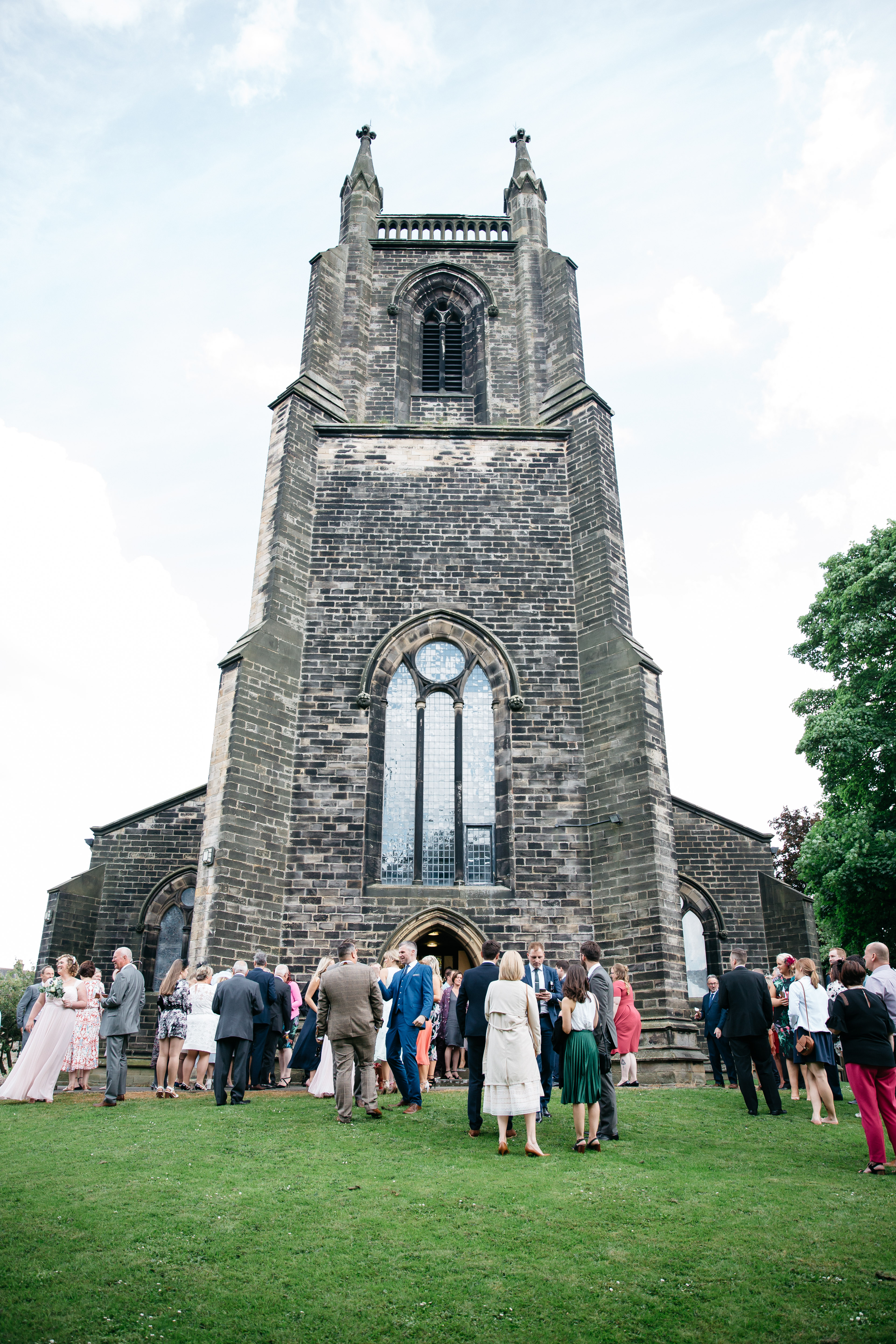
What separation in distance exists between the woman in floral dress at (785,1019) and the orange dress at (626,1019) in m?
1.67

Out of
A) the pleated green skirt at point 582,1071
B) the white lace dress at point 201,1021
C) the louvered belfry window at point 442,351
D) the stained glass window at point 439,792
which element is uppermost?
the louvered belfry window at point 442,351

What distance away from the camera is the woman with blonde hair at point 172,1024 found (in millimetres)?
11555

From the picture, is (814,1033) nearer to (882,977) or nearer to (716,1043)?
(882,977)

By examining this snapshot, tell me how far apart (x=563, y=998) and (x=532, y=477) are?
13.6 metres

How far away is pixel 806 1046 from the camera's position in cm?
965

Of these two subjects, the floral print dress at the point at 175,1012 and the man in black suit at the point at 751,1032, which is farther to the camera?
the floral print dress at the point at 175,1012

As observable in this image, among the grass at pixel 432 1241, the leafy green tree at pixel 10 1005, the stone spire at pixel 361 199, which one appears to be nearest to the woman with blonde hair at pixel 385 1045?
the grass at pixel 432 1241

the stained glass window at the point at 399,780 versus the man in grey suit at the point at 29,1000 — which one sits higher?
the stained glass window at the point at 399,780

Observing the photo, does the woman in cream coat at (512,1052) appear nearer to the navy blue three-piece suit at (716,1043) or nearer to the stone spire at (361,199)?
the navy blue three-piece suit at (716,1043)

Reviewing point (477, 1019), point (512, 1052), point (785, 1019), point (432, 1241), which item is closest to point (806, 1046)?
point (785, 1019)

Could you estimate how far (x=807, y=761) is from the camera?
23.5 meters

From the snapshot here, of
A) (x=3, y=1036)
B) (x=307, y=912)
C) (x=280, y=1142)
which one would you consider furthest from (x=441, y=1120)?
(x=3, y=1036)

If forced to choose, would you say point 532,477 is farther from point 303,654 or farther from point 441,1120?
point 441,1120

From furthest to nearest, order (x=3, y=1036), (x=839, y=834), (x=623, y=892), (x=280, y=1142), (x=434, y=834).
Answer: (x=3, y=1036) → (x=839, y=834) → (x=434, y=834) → (x=623, y=892) → (x=280, y=1142)
